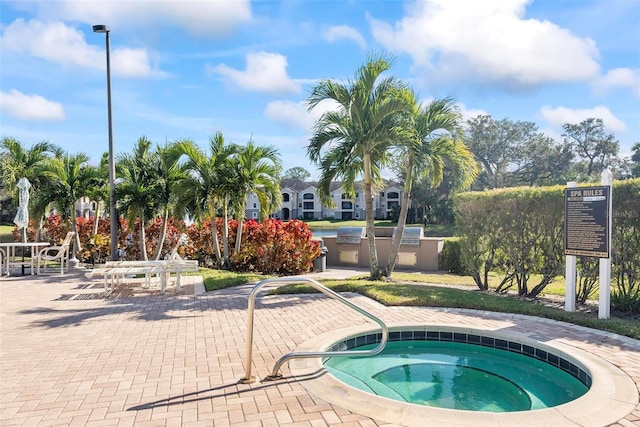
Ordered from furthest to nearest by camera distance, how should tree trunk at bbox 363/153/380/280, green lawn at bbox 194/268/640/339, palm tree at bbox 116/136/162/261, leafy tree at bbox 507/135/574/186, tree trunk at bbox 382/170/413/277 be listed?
1. leafy tree at bbox 507/135/574/186
2. palm tree at bbox 116/136/162/261
3. tree trunk at bbox 382/170/413/277
4. tree trunk at bbox 363/153/380/280
5. green lawn at bbox 194/268/640/339

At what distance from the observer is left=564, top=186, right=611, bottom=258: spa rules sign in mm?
6578

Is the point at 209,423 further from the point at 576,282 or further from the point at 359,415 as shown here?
the point at 576,282

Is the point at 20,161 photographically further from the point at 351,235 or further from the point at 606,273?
the point at 606,273

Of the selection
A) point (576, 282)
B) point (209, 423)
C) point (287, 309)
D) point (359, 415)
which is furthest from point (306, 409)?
point (576, 282)

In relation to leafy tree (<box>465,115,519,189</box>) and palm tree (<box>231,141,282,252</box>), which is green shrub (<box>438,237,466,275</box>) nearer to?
palm tree (<box>231,141,282,252</box>)

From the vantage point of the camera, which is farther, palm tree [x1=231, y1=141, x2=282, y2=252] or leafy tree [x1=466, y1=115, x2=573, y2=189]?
leafy tree [x1=466, y1=115, x2=573, y2=189]

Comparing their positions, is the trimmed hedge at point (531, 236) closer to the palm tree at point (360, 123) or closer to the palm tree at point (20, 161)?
the palm tree at point (360, 123)

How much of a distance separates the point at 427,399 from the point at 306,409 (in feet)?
4.90

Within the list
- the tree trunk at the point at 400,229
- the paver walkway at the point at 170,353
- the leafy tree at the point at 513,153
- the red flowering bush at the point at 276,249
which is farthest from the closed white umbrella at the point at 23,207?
the leafy tree at the point at 513,153

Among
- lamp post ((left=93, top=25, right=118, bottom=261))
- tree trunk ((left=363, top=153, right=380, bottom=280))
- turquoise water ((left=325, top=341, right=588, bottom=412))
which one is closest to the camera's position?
turquoise water ((left=325, top=341, right=588, bottom=412))

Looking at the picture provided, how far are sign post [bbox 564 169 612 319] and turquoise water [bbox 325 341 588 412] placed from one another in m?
2.30

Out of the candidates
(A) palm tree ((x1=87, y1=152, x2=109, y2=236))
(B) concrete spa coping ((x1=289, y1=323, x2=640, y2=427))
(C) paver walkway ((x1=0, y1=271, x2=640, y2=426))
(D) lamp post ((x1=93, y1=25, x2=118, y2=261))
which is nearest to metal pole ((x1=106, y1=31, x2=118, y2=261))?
(D) lamp post ((x1=93, y1=25, x2=118, y2=261))

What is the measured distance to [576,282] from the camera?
300 inches

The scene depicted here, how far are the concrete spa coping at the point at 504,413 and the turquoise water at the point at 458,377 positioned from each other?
13.7 inches
